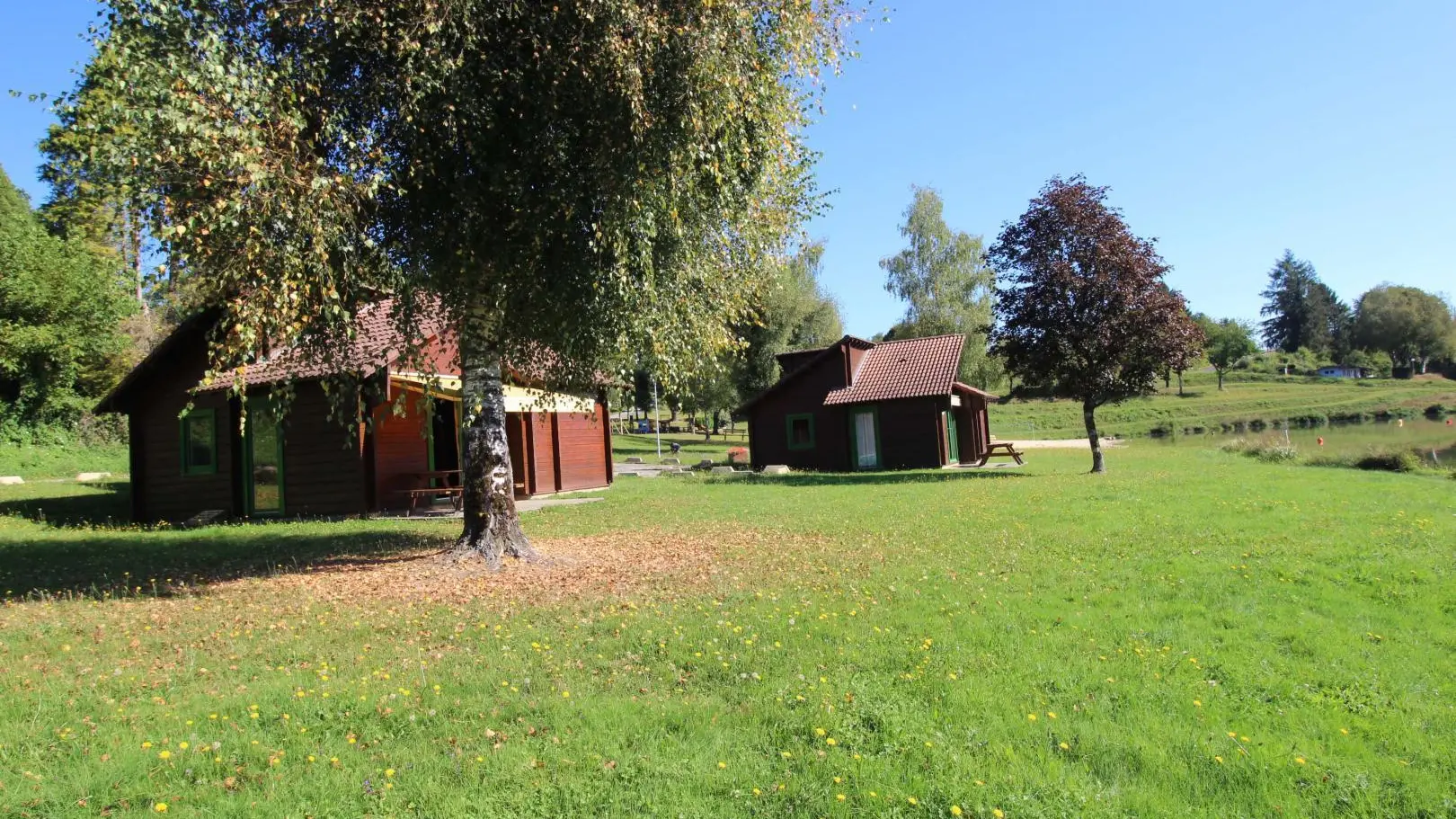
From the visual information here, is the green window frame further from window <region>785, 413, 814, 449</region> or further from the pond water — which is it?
the pond water

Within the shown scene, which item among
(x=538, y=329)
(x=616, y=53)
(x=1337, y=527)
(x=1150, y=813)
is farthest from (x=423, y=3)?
(x=1337, y=527)

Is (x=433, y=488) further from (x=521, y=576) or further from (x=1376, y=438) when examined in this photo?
(x=1376, y=438)

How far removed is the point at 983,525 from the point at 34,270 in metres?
32.1

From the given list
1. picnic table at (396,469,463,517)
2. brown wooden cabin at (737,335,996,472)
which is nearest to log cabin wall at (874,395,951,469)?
brown wooden cabin at (737,335,996,472)

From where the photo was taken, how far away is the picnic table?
18000mm

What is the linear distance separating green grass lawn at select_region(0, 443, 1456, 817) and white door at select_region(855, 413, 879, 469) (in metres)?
18.6

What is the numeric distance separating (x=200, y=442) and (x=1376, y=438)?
48545mm

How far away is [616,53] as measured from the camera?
8.14 meters

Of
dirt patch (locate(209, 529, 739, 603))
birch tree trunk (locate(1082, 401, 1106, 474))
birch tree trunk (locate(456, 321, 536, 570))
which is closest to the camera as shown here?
dirt patch (locate(209, 529, 739, 603))

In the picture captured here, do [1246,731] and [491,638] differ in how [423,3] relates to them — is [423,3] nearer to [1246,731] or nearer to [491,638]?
[491,638]

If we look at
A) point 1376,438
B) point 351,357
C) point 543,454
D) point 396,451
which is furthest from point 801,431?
point 1376,438

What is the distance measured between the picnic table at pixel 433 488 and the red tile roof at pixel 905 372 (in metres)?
14.7

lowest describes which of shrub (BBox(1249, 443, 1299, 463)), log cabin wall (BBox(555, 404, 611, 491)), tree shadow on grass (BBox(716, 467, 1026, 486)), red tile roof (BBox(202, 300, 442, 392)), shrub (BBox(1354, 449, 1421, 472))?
shrub (BBox(1354, 449, 1421, 472))

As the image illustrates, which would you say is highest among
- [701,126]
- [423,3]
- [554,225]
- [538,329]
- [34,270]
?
[34,270]
